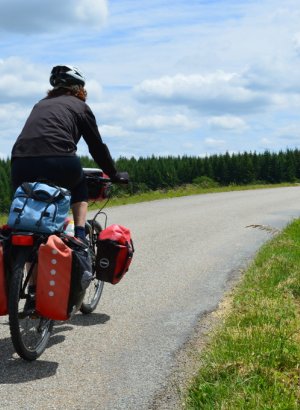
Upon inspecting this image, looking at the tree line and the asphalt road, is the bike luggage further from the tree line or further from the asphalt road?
the tree line

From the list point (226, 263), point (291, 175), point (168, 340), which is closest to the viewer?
point (168, 340)

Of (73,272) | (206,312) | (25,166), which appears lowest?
(206,312)

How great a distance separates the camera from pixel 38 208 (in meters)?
4.18

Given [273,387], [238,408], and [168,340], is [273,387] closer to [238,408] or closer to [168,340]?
[238,408]

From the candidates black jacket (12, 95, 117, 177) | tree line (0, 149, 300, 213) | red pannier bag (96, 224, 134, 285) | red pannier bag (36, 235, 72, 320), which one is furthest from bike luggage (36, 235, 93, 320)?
tree line (0, 149, 300, 213)

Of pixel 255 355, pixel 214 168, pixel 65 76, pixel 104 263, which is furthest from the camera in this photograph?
pixel 214 168

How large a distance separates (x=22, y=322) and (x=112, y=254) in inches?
42.8

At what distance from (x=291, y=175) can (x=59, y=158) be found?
50.4m

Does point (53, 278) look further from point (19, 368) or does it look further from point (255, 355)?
point (255, 355)

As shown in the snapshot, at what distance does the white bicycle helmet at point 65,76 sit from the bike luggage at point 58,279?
4.68 feet

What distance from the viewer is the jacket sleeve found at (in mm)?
4789

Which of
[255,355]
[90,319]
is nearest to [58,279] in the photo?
[255,355]

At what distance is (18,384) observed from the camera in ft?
12.8

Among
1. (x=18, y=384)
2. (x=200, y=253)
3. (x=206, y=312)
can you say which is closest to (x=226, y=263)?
(x=200, y=253)
